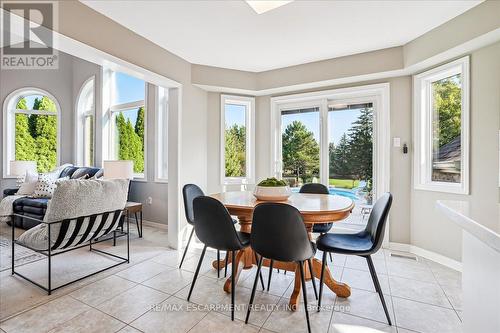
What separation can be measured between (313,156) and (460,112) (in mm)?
1802

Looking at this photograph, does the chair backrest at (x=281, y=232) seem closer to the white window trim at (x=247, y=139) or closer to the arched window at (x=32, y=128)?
the white window trim at (x=247, y=139)

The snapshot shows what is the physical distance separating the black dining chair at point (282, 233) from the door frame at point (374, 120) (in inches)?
85.8

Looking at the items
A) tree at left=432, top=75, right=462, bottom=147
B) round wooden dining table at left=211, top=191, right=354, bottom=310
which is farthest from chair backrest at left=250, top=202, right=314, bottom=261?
tree at left=432, top=75, right=462, bottom=147

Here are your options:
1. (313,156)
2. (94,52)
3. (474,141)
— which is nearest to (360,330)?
(474,141)

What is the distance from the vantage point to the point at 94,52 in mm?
2283

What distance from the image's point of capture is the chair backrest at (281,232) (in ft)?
5.38

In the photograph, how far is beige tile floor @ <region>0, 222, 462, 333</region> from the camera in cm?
176

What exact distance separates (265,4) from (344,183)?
8.43 feet

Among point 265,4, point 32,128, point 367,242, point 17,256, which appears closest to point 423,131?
point 367,242

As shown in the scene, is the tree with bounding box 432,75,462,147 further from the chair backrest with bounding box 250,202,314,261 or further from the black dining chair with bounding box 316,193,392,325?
the chair backrest with bounding box 250,202,314,261

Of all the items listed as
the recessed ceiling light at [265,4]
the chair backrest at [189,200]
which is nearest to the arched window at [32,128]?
the chair backrest at [189,200]

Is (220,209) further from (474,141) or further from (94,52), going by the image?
(474,141)

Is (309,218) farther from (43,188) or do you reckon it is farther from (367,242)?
(43,188)

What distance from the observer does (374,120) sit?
3.49 metres
